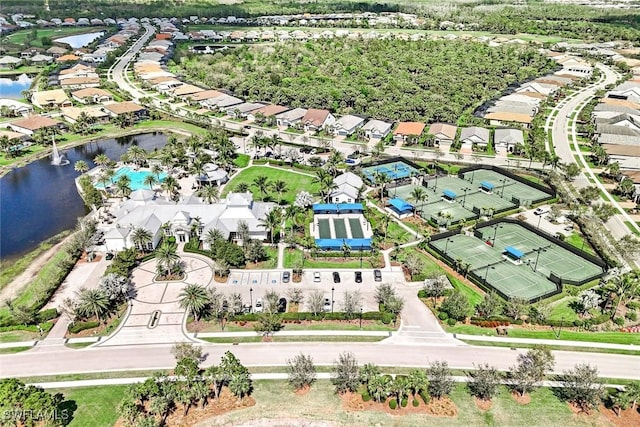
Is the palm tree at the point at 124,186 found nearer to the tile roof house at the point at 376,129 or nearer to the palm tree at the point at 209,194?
the palm tree at the point at 209,194

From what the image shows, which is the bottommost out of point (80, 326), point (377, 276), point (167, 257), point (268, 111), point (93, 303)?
point (377, 276)

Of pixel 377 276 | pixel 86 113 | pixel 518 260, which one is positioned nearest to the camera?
pixel 377 276

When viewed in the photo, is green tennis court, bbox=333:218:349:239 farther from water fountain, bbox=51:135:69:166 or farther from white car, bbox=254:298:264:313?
Result: water fountain, bbox=51:135:69:166

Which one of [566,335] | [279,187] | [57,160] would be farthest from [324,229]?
[57,160]

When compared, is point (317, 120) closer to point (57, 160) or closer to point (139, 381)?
point (57, 160)

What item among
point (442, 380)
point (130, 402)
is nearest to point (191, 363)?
point (130, 402)

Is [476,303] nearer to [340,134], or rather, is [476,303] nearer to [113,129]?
[340,134]
